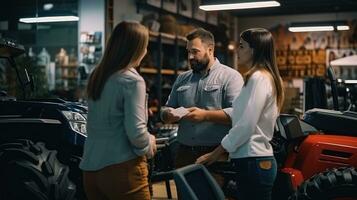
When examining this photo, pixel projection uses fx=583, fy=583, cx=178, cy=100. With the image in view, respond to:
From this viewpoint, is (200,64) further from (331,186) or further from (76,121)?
(331,186)

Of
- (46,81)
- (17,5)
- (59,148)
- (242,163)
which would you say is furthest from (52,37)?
(242,163)

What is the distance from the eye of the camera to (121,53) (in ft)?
8.82

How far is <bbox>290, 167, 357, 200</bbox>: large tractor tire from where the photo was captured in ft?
11.7

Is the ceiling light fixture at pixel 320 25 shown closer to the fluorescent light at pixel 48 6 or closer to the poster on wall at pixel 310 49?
the poster on wall at pixel 310 49

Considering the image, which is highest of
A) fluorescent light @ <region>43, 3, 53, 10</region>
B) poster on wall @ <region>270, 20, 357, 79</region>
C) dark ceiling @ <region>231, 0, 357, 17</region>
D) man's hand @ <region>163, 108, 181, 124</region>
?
dark ceiling @ <region>231, 0, 357, 17</region>

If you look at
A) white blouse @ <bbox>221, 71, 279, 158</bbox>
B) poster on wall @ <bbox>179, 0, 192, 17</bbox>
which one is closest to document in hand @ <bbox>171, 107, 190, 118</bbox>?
white blouse @ <bbox>221, 71, 279, 158</bbox>

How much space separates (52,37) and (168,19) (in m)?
2.20

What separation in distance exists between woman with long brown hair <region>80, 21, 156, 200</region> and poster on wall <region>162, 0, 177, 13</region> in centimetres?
885

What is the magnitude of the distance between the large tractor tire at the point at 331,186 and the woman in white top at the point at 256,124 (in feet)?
2.69

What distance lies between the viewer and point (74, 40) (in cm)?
1042

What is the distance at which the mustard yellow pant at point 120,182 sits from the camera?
263 cm

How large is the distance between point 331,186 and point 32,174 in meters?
1.91

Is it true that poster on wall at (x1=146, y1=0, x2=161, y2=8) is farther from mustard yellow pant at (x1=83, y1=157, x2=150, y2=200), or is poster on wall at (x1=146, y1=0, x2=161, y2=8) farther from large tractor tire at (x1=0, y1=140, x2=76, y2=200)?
mustard yellow pant at (x1=83, y1=157, x2=150, y2=200)

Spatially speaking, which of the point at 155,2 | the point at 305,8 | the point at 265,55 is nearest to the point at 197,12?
the point at 155,2
